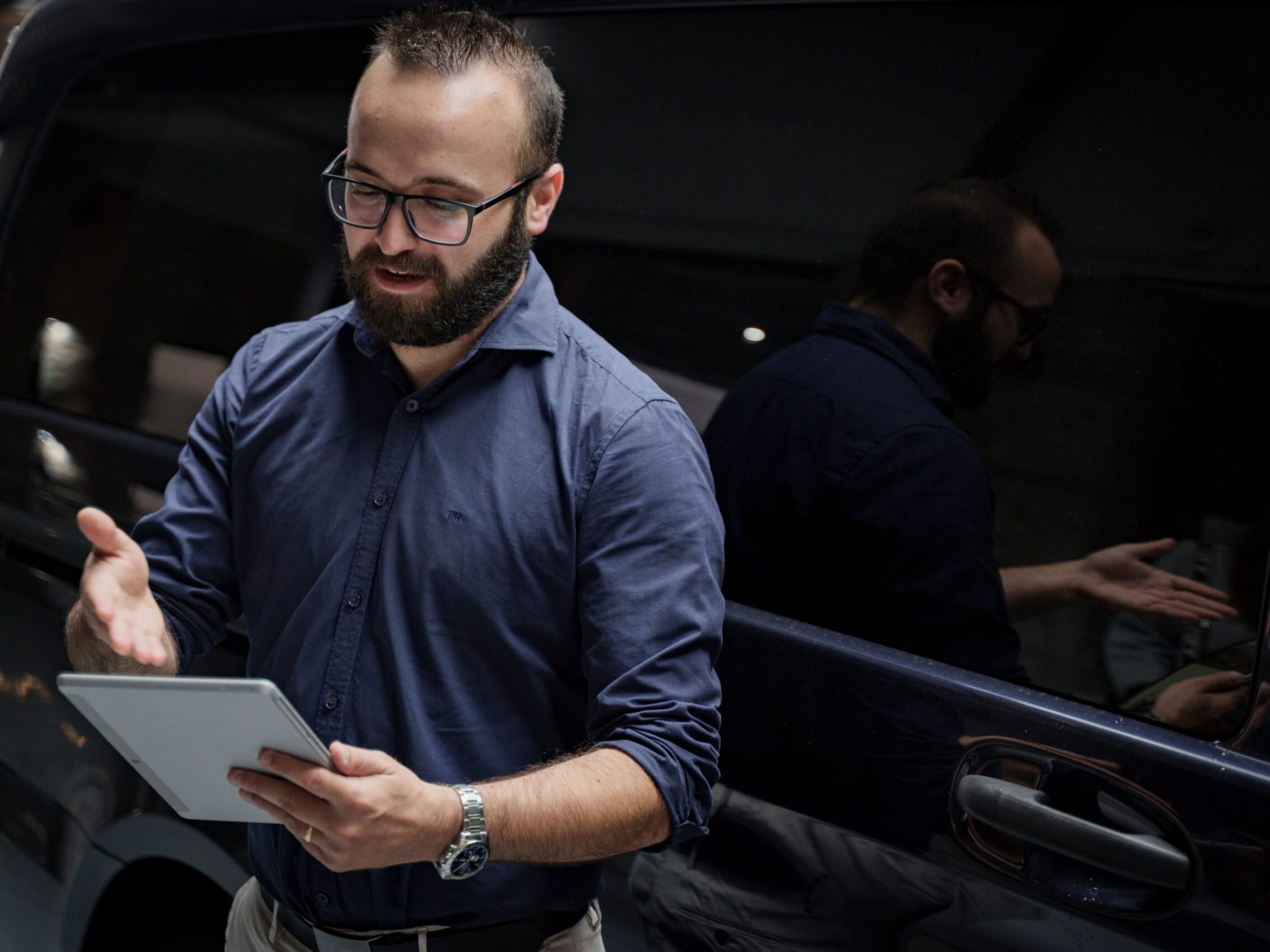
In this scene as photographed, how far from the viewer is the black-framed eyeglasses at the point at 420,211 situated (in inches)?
54.5

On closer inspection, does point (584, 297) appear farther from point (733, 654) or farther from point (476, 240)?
point (733, 654)

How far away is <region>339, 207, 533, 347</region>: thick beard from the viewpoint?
141 cm

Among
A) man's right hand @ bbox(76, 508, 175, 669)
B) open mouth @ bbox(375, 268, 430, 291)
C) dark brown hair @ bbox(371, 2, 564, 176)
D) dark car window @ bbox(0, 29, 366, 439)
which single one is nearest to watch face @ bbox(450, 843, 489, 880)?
man's right hand @ bbox(76, 508, 175, 669)

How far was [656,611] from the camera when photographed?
1292 mm

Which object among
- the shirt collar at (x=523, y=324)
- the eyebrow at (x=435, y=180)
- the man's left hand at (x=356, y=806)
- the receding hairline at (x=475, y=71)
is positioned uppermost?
the receding hairline at (x=475, y=71)

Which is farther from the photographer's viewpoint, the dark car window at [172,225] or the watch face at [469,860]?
the dark car window at [172,225]

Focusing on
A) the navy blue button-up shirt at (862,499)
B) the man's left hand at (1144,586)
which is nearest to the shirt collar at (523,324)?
the navy blue button-up shirt at (862,499)

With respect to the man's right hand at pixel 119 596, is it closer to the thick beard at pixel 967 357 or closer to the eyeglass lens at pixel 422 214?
the eyeglass lens at pixel 422 214

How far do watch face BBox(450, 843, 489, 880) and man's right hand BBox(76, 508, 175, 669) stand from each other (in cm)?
34

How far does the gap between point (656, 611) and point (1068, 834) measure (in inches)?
18.1

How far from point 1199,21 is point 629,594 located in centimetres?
81

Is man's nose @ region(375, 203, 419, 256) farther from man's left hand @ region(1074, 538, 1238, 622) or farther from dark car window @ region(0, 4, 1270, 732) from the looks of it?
man's left hand @ region(1074, 538, 1238, 622)

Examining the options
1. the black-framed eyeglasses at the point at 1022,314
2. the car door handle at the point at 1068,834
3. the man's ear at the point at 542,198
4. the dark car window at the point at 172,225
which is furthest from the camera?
the dark car window at the point at 172,225

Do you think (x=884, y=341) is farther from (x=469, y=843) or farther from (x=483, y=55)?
(x=469, y=843)
